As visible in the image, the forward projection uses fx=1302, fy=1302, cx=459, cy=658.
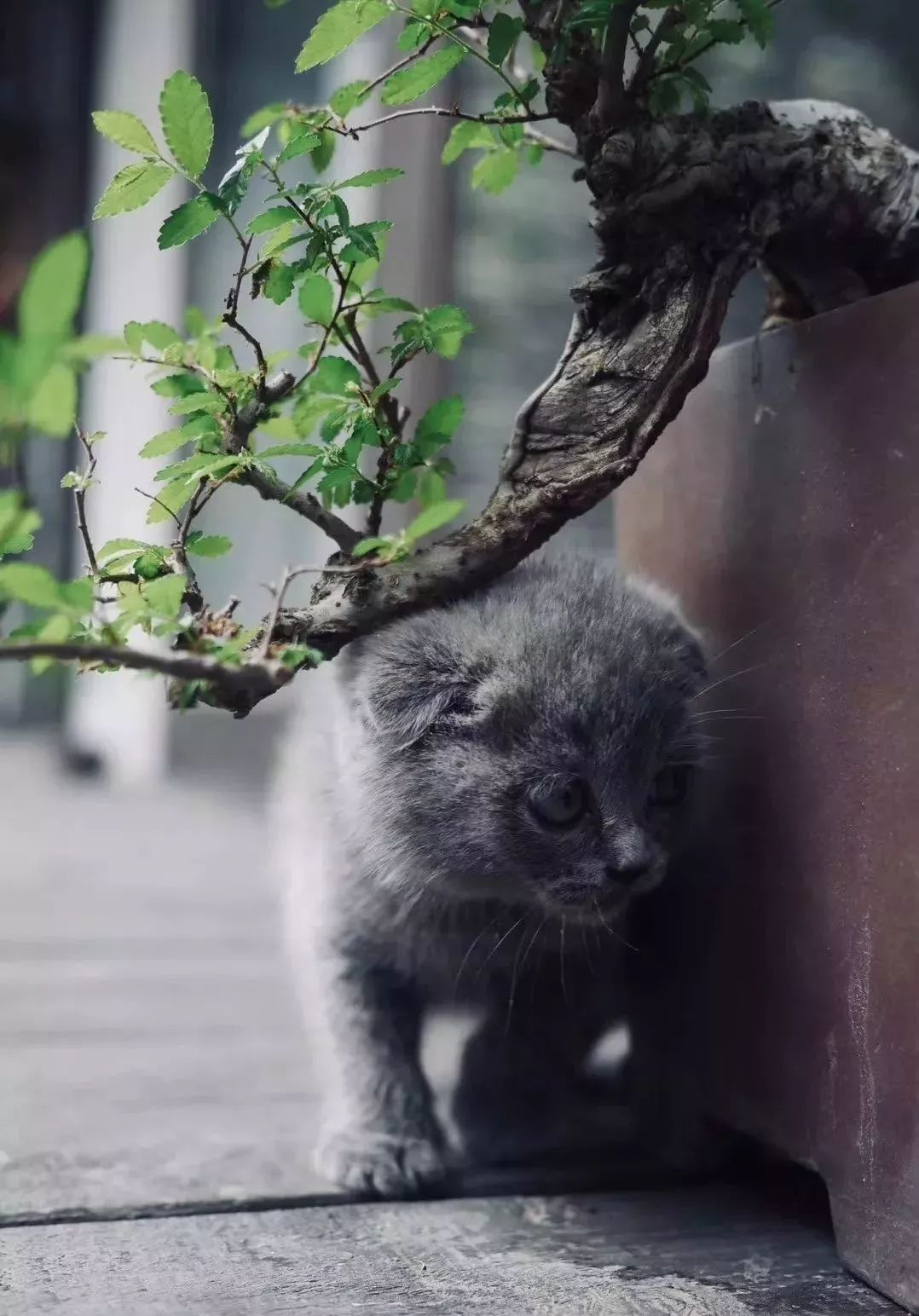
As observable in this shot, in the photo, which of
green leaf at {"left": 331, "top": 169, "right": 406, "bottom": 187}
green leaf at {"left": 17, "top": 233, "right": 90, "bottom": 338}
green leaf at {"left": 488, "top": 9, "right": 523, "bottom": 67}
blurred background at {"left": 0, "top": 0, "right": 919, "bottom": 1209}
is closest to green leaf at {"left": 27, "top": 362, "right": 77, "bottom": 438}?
green leaf at {"left": 17, "top": 233, "right": 90, "bottom": 338}

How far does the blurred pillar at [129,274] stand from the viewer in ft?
9.11

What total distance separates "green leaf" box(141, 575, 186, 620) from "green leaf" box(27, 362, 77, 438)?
21 centimetres

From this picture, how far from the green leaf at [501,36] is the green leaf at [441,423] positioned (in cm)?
22

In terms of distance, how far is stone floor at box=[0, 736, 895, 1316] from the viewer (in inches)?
33.3

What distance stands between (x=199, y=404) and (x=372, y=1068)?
0.57 m

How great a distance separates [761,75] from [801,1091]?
117 centimetres

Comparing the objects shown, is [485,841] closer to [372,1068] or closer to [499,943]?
[499,943]

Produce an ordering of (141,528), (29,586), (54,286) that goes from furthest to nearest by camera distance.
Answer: (141,528), (29,586), (54,286)

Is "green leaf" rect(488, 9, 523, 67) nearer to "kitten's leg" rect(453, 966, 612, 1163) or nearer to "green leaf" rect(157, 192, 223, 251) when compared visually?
"green leaf" rect(157, 192, 223, 251)

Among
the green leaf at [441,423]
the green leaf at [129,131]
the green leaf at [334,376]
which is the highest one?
the green leaf at [129,131]

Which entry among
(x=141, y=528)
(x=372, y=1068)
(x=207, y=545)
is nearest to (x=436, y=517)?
(x=207, y=545)

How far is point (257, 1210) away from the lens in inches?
39.9

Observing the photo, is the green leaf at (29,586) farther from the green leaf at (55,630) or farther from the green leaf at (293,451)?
the green leaf at (293,451)

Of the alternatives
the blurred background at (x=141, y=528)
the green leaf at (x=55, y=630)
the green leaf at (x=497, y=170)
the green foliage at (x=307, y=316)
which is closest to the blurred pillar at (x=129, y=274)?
the blurred background at (x=141, y=528)
